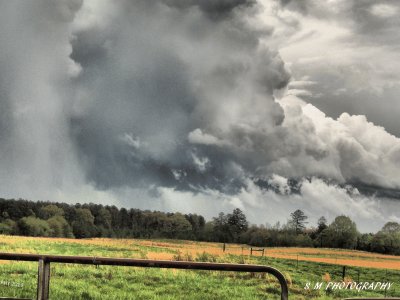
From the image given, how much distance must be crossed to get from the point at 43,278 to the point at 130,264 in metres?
1.49

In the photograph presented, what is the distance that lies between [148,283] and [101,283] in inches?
81.9

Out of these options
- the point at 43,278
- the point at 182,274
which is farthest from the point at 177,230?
the point at 43,278

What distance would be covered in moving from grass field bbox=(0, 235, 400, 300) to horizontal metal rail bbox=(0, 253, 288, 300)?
497 inches

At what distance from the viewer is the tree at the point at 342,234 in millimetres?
36500

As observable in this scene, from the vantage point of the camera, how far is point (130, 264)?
816 centimetres

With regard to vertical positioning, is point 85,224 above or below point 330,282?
above

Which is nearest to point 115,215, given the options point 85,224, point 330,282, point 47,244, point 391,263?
point 85,224

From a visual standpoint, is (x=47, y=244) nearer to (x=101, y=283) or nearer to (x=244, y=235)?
(x=244, y=235)

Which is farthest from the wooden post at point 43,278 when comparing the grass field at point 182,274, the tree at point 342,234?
the tree at point 342,234

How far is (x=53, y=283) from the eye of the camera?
24.4 metres

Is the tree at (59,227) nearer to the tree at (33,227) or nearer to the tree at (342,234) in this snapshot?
the tree at (33,227)

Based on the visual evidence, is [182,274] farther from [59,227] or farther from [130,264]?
[130,264]

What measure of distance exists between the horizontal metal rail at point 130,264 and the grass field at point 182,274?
12.6 m

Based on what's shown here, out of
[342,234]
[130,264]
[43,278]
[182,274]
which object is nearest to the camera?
[130,264]
